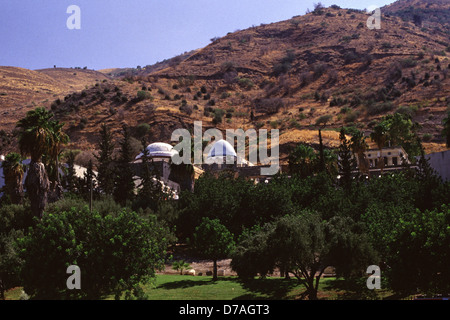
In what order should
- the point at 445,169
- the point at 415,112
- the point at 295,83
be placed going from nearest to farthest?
the point at 445,169 < the point at 415,112 < the point at 295,83

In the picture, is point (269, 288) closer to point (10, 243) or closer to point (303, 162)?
point (10, 243)

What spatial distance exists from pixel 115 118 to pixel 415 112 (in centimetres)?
6228

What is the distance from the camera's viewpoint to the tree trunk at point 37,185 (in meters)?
30.1

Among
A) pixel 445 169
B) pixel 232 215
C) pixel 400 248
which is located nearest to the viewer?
pixel 400 248

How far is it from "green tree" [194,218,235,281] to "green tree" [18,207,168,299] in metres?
12.6

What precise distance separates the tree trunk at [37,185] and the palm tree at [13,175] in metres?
11.1

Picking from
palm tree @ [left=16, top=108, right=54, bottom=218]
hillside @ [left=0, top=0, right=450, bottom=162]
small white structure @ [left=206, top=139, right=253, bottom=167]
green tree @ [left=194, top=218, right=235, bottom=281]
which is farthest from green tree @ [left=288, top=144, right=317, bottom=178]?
palm tree @ [left=16, top=108, right=54, bottom=218]

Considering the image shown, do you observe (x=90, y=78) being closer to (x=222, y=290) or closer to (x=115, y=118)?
(x=115, y=118)

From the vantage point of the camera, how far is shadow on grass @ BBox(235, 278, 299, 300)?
25250 millimetres

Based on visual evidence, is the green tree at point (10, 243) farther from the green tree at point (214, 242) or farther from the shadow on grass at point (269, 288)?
the shadow on grass at point (269, 288)

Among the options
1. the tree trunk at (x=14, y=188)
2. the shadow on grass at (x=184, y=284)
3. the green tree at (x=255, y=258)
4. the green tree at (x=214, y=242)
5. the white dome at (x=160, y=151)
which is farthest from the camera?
the white dome at (x=160, y=151)

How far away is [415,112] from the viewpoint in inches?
3346

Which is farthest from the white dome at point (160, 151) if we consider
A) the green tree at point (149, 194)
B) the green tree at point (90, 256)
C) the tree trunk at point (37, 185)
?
the green tree at point (90, 256)
